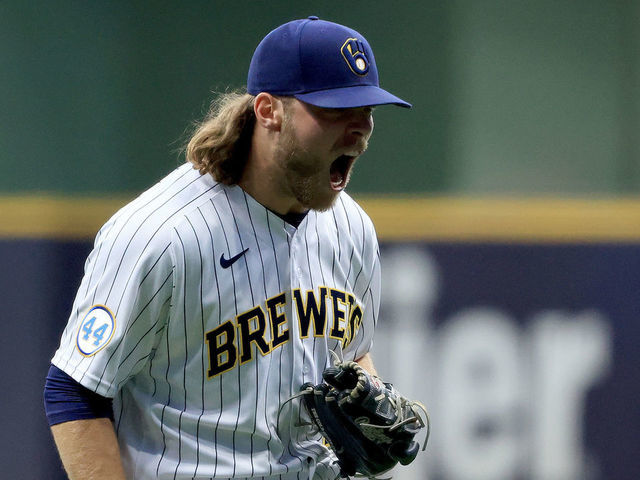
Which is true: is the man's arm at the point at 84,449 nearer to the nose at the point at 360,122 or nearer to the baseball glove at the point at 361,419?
the baseball glove at the point at 361,419

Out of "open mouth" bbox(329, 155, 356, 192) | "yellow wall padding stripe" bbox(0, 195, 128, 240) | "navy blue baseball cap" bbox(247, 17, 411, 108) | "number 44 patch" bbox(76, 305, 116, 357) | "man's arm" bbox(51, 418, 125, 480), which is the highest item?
"navy blue baseball cap" bbox(247, 17, 411, 108)

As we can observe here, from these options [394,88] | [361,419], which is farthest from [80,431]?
[394,88]

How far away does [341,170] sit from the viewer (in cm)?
198

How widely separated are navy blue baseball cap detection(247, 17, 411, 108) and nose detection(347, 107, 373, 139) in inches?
1.6

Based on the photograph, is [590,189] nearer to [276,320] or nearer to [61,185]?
[61,185]

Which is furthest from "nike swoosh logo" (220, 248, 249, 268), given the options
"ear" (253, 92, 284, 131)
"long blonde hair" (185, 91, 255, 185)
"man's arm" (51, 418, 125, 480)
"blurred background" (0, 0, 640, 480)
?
"blurred background" (0, 0, 640, 480)

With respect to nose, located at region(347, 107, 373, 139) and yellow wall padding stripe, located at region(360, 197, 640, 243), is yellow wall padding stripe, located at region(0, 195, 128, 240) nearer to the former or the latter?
yellow wall padding stripe, located at region(360, 197, 640, 243)

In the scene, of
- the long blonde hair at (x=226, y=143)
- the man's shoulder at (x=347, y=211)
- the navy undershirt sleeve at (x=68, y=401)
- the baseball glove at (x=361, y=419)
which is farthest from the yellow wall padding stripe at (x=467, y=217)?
the navy undershirt sleeve at (x=68, y=401)

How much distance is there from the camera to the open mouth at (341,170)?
76.9 inches

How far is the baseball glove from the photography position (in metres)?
1.93

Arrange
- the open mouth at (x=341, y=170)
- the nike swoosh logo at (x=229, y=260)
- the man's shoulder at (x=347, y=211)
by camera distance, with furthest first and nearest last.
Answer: the man's shoulder at (x=347, y=211) < the open mouth at (x=341, y=170) < the nike swoosh logo at (x=229, y=260)

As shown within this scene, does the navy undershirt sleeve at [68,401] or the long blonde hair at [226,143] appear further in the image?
the long blonde hair at [226,143]

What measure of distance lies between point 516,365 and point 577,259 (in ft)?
1.44

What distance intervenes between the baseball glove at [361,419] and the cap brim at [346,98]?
1.58ft
